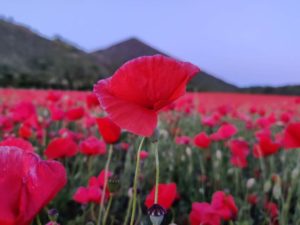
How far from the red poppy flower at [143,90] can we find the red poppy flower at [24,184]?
0.20m

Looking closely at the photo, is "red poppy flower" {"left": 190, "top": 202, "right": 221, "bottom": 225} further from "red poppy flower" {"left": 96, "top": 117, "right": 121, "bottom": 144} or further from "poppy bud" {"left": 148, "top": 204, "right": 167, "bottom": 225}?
"red poppy flower" {"left": 96, "top": 117, "right": 121, "bottom": 144}

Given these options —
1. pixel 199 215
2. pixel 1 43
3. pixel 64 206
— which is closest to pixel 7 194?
pixel 199 215

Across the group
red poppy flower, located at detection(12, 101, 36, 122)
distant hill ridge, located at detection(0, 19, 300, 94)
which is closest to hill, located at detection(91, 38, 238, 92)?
distant hill ridge, located at detection(0, 19, 300, 94)

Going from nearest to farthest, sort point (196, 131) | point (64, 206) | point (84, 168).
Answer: point (64, 206) < point (84, 168) < point (196, 131)

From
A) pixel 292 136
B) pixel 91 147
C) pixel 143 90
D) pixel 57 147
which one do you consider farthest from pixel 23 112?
pixel 143 90

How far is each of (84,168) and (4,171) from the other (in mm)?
2176

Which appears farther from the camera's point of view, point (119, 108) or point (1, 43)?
point (1, 43)

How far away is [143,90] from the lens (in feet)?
2.48

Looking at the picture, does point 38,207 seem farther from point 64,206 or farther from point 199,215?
point 64,206

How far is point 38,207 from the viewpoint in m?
0.55

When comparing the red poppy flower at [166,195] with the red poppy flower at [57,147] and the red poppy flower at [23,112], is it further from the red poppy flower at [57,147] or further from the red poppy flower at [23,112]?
the red poppy flower at [23,112]

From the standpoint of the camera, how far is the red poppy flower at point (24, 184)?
539 millimetres

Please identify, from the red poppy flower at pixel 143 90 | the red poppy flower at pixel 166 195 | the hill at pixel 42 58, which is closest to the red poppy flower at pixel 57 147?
the red poppy flower at pixel 166 195

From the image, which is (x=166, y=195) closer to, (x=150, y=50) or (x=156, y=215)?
(x=156, y=215)
